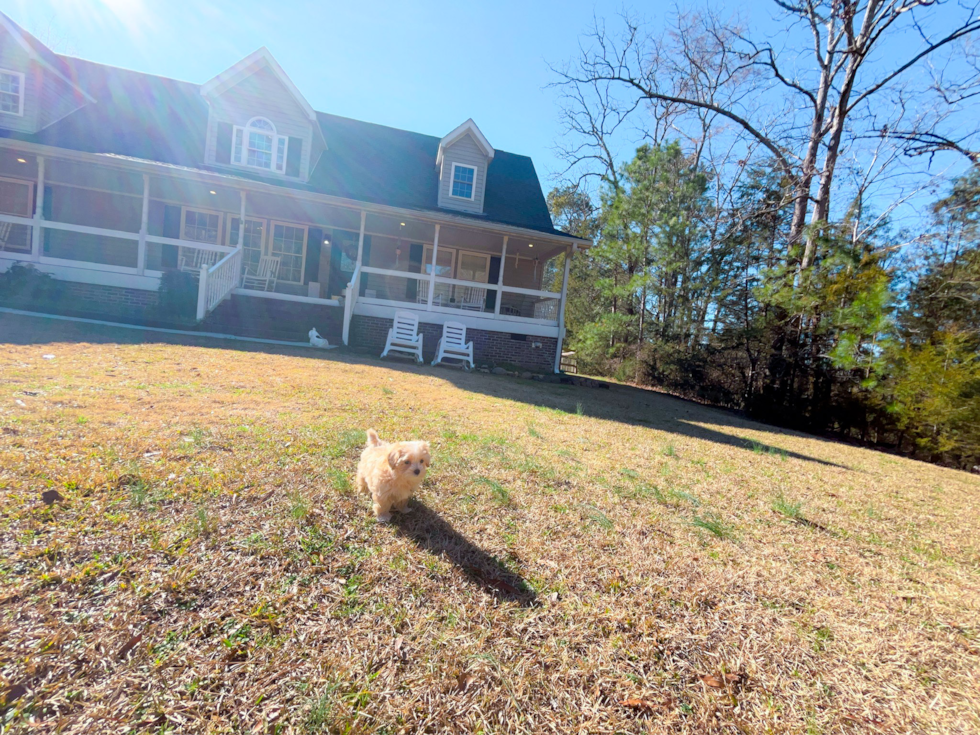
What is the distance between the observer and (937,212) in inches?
456

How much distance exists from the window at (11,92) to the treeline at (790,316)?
61.1 ft

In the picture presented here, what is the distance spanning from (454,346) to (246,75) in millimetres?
10104

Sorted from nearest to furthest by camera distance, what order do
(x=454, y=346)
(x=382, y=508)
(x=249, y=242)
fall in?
(x=382, y=508), (x=454, y=346), (x=249, y=242)

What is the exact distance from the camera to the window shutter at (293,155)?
44.4ft

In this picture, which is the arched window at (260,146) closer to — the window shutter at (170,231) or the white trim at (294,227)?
the white trim at (294,227)

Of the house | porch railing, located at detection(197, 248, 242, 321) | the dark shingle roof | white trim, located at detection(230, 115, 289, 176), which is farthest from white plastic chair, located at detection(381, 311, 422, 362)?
white trim, located at detection(230, 115, 289, 176)

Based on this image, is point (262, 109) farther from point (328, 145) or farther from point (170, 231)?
point (170, 231)

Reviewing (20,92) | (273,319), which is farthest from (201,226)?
(273,319)

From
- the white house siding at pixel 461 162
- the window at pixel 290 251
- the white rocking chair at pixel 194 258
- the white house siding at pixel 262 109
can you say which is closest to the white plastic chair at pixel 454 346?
the white house siding at pixel 461 162

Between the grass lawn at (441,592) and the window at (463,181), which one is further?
the window at (463,181)

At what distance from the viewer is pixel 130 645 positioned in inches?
64.2

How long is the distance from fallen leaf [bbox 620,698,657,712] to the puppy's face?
56.0 inches

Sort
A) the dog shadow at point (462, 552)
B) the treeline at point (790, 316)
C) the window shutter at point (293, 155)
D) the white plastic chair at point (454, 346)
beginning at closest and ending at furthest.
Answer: the dog shadow at point (462, 552) < the treeline at point (790, 316) < the white plastic chair at point (454, 346) < the window shutter at point (293, 155)

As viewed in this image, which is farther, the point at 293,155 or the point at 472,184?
the point at 472,184
